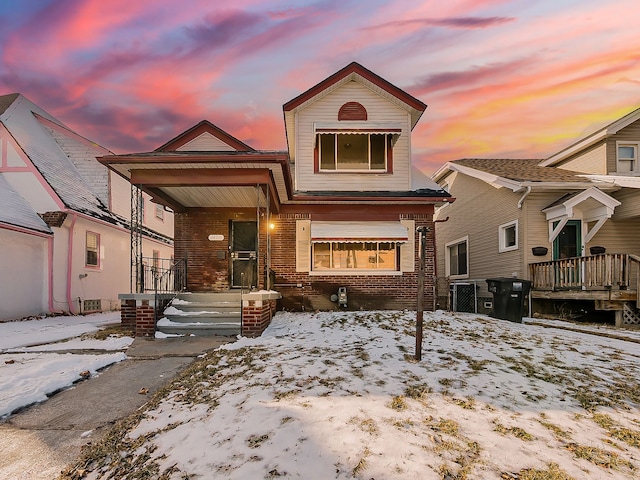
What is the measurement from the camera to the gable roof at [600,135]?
41.6 ft

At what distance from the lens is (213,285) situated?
1096 centimetres

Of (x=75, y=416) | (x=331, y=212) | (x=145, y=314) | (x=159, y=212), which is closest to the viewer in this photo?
(x=75, y=416)

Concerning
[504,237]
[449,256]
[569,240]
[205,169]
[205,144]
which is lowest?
[449,256]

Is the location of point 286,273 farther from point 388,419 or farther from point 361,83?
point 388,419

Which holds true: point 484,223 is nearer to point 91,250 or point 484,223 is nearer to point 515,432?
point 515,432

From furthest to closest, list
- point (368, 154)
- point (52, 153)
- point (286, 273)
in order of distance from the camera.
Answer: point (52, 153) < point (368, 154) < point (286, 273)

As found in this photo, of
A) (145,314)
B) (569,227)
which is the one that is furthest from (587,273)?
(145,314)

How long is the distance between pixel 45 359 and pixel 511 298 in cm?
1111

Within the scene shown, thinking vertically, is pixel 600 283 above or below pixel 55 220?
below

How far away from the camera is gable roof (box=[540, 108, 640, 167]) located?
500 inches

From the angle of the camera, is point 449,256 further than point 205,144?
Yes

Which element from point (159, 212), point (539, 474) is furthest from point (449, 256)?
point (159, 212)

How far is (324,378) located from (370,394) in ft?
2.55

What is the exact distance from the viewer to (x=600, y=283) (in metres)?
9.37
